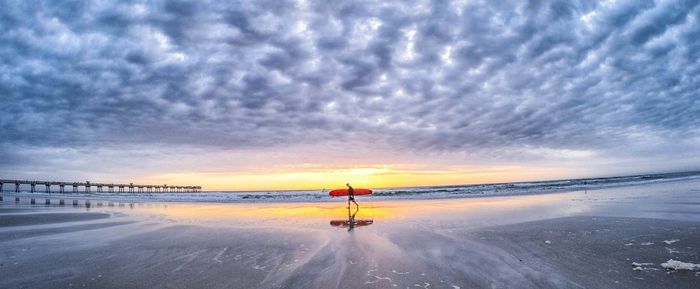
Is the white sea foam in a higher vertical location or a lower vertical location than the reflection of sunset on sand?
higher

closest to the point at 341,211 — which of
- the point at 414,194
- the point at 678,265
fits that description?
the point at 678,265

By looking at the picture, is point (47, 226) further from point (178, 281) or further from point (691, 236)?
point (691, 236)

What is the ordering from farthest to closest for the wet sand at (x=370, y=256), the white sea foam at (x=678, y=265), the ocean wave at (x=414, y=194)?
1. the ocean wave at (x=414, y=194)
2. the white sea foam at (x=678, y=265)
3. the wet sand at (x=370, y=256)

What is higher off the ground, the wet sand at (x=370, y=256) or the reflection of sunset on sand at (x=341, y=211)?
the wet sand at (x=370, y=256)

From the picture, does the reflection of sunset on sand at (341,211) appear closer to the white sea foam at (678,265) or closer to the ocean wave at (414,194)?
the white sea foam at (678,265)

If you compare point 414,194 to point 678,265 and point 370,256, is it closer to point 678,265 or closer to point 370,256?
point 370,256

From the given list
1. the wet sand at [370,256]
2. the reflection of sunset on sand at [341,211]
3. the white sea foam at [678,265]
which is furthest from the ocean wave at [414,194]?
the white sea foam at [678,265]

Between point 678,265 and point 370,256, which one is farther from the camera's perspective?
point 370,256

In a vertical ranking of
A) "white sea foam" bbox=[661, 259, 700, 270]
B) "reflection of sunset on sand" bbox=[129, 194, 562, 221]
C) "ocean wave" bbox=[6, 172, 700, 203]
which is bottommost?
A: "ocean wave" bbox=[6, 172, 700, 203]

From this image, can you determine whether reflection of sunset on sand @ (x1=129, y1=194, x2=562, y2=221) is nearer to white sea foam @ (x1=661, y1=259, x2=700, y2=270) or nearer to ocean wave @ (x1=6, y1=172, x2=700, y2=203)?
white sea foam @ (x1=661, y1=259, x2=700, y2=270)

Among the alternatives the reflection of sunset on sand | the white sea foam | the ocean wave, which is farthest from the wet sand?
the ocean wave

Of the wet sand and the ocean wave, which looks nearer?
the wet sand

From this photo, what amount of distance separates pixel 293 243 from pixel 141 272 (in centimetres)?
427

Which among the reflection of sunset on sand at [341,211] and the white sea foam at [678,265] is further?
the reflection of sunset on sand at [341,211]
